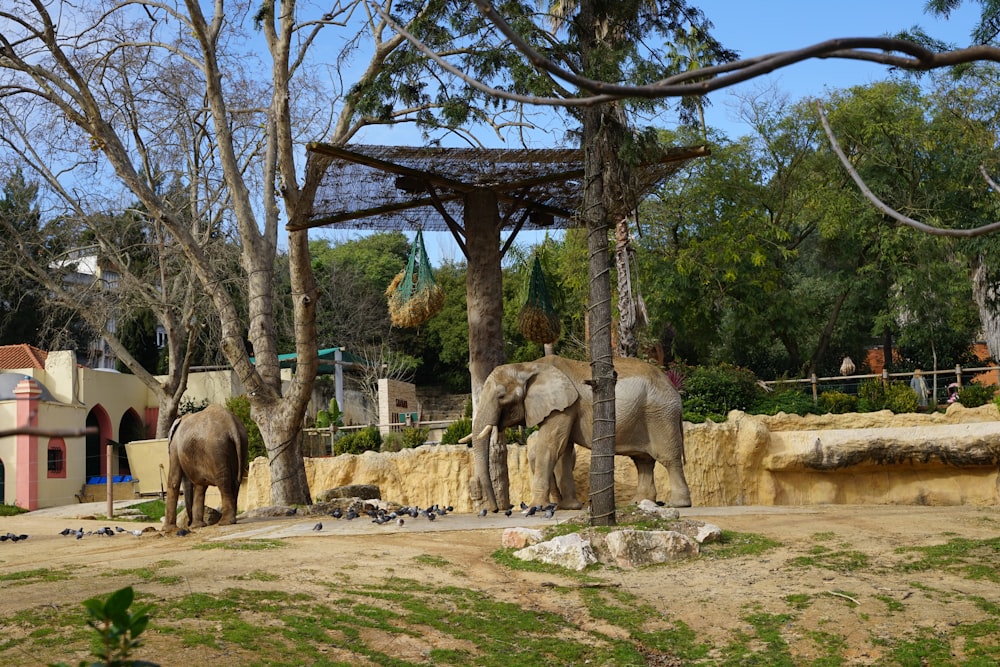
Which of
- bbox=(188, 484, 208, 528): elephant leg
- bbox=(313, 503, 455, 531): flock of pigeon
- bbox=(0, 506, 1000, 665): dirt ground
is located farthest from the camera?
bbox=(188, 484, 208, 528): elephant leg

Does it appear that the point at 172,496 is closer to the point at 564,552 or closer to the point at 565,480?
the point at 565,480

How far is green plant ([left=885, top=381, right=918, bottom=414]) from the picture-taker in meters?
20.6

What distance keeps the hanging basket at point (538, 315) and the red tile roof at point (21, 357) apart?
21434mm

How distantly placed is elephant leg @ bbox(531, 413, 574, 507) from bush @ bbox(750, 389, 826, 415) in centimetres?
791

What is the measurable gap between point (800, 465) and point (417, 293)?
20.2ft

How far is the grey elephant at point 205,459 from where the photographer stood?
13766 mm

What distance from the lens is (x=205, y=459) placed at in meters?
13.8

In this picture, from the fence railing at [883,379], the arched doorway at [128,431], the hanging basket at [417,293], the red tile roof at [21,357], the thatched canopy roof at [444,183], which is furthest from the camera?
the arched doorway at [128,431]

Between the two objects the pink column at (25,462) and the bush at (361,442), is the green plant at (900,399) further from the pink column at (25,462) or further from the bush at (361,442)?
the pink column at (25,462)

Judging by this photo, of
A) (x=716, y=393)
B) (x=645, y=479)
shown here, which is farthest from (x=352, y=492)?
(x=716, y=393)

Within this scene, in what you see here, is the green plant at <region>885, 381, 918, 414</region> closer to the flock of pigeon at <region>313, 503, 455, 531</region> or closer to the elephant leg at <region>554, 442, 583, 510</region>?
the elephant leg at <region>554, 442, 583, 510</region>

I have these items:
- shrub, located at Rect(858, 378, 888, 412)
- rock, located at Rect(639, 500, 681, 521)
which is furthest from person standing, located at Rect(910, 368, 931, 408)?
rock, located at Rect(639, 500, 681, 521)

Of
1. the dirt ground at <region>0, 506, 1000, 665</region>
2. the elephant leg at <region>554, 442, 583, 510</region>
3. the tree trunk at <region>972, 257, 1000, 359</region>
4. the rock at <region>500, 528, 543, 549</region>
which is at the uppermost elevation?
the tree trunk at <region>972, 257, 1000, 359</region>

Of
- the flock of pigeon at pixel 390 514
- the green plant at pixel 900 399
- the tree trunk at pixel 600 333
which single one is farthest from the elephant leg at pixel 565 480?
the green plant at pixel 900 399
